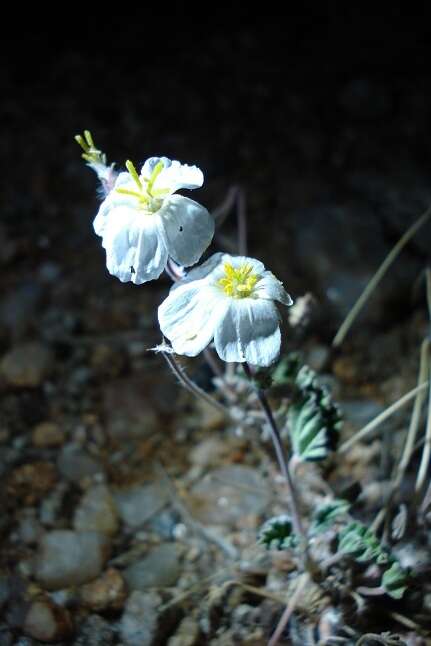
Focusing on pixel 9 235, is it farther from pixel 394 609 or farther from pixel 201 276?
pixel 394 609

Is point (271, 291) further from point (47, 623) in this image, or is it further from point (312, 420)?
point (47, 623)

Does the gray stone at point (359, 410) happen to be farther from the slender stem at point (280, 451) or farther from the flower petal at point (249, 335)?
the flower petal at point (249, 335)

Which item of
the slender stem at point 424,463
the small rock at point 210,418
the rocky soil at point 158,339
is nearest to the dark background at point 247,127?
the rocky soil at point 158,339

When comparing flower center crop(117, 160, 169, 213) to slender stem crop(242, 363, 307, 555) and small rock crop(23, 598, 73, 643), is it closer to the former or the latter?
slender stem crop(242, 363, 307, 555)

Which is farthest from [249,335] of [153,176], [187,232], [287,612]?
[287,612]

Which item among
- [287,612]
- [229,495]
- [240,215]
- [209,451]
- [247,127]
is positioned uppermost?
[247,127]

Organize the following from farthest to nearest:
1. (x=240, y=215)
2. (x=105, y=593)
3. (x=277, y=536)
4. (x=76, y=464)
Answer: (x=240, y=215)
(x=76, y=464)
(x=105, y=593)
(x=277, y=536)

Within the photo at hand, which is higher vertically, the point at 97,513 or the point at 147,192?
the point at 147,192
